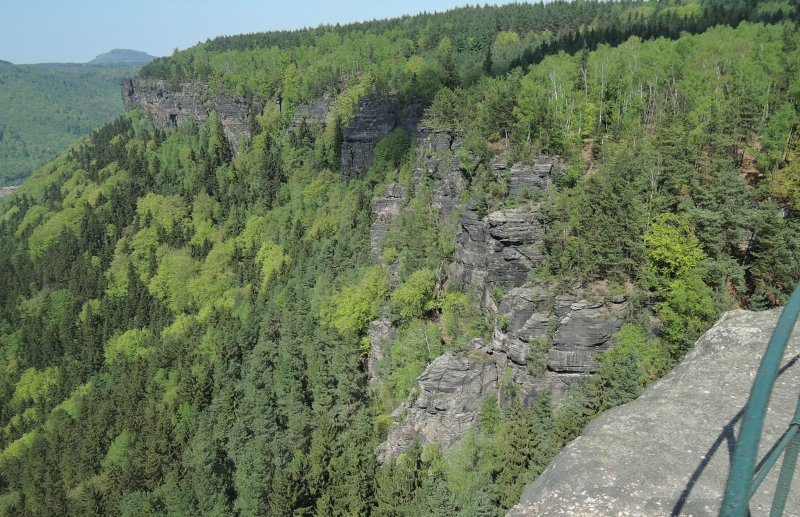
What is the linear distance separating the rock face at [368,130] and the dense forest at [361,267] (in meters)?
3.41

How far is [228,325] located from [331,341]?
101 ft

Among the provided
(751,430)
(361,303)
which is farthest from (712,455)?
(361,303)

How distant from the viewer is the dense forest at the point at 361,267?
38781mm

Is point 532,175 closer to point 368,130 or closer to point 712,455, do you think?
point 712,455

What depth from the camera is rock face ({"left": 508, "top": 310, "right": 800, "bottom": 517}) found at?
9320mm

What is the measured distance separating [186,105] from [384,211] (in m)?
115

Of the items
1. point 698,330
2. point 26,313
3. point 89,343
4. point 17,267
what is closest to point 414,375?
point 698,330

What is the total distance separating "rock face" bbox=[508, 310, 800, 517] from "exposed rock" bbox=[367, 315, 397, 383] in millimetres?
47230

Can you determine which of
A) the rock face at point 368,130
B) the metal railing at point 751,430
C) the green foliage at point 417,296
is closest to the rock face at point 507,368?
the green foliage at point 417,296

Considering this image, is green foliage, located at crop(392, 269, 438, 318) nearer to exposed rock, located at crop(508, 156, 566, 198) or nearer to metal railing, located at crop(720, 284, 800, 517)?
exposed rock, located at crop(508, 156, 566, 198)

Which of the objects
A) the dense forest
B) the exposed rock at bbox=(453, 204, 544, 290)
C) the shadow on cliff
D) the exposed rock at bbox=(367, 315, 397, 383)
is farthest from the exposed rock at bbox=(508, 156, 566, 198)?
the shadow on cliff

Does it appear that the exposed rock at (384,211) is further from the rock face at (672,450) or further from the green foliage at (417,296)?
the rock face at (672,450)

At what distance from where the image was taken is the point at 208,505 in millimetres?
49469

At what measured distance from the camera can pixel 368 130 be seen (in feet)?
338
